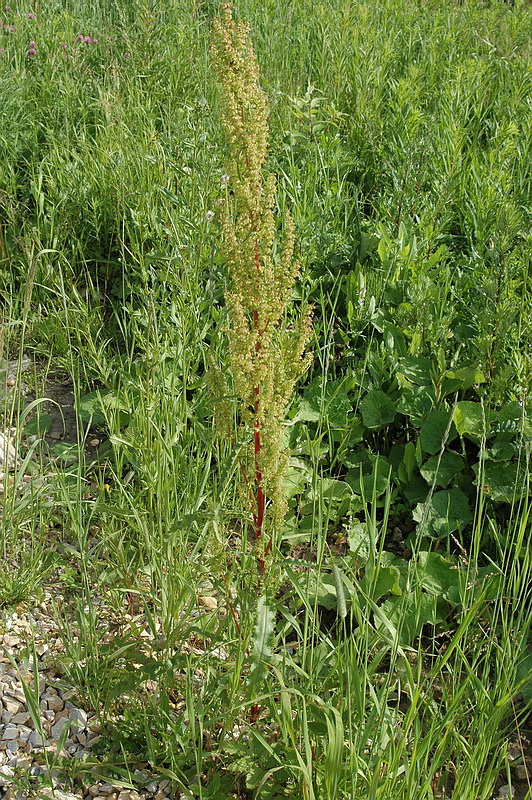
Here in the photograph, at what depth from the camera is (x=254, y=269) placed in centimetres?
167

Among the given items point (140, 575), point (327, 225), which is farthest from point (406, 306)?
point (140, 575)

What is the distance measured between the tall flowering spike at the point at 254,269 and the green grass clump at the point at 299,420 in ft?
0.29

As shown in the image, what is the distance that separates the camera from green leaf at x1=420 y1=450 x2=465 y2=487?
8.56 ft

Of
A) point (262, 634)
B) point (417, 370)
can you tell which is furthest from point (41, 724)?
point (417, 370)

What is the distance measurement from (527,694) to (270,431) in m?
1.04

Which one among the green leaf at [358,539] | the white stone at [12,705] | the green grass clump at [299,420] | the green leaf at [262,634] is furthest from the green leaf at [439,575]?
the white stone at [12,705]

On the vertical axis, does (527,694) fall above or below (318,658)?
below

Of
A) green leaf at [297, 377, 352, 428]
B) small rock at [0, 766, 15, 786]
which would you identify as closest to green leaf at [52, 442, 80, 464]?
green leaf at [297, 377, 352, 428]

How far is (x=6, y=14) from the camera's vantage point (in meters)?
5.34

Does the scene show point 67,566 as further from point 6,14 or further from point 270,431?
point 6,14

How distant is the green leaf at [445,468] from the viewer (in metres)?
2.61

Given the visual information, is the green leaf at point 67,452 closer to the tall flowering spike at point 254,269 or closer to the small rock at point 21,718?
the small rock at point 21,718

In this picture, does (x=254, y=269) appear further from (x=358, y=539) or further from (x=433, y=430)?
(x=433, y=430)

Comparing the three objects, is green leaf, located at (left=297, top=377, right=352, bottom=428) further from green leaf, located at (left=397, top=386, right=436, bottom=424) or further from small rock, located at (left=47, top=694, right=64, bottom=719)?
small rock, located at (left=47, top=694, right=64, bottom=719)
